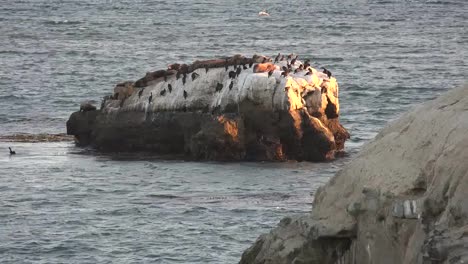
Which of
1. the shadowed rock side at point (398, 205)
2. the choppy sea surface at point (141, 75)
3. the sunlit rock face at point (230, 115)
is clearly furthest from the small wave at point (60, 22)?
the shadowed rock side at point (398, 205)

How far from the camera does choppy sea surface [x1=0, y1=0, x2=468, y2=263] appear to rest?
78.4 feet

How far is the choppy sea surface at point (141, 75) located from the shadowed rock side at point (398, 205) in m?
→ 8.23

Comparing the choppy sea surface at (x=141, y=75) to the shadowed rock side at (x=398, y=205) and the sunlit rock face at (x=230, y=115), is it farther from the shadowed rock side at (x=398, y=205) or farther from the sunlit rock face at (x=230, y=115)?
the shadowed rock side at (x=398, y=205)

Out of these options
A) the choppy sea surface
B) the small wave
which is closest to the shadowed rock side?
the choppy sea surface

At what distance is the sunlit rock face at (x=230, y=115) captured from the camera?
32.0 meters

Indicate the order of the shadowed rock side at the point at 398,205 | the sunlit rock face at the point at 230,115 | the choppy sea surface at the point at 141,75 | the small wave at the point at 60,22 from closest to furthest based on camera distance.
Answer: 1. the shadowed rock side at the point at 398,205
2. the choppy sea surface at the point at 141,75
3. the sunlit rock face at the point at 230,115
4. the small wave at the point at 60,22

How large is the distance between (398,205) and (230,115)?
20.6 m

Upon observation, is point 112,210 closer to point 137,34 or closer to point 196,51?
point 196,51

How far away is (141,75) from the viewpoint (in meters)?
58.7

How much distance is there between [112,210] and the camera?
26.3 meters

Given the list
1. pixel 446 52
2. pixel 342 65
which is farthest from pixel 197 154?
pixel 446 52

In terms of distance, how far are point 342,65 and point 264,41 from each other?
16.9 meters

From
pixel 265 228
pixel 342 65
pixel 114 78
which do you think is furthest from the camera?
pixel 342 65

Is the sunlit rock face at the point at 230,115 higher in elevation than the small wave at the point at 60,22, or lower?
higher
